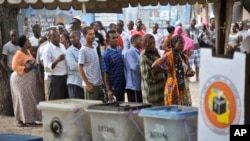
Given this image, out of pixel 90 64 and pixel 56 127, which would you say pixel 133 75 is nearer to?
pixel 90 64

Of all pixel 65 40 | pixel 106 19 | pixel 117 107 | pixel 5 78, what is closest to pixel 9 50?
pixel 5 78

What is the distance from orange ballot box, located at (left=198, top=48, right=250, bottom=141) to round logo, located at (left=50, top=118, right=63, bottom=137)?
1.64 metres

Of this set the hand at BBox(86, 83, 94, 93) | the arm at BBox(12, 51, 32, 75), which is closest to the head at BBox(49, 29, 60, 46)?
the arm at BBox(12, 51, 32, 75)

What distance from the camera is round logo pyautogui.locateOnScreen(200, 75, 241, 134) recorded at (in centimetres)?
477

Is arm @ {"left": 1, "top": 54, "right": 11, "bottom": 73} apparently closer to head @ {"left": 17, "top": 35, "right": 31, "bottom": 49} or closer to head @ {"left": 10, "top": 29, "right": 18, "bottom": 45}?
head @ {"left": 10, "top": 29, "right": 18, "bottom": 45}

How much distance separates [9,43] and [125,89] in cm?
361

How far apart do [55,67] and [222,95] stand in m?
5.20

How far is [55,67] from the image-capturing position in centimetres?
970

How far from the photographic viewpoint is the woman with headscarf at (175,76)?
8.31 metres

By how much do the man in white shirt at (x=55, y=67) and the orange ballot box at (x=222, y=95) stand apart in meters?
4.88

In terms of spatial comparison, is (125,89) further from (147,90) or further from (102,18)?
(102,18)

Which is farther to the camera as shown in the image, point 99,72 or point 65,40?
point 65,40

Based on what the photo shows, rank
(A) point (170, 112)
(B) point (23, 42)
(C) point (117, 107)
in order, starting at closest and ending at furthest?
(A) point (170, 112)
(C) point (117, 107)
(B) point (23, 42)

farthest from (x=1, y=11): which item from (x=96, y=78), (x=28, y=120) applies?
(x=96, y=78)
